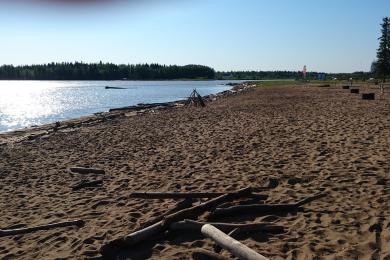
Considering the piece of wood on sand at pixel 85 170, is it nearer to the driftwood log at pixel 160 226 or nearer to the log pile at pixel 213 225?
the log pile at pixel 213 225

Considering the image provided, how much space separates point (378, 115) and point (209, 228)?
58.9ft

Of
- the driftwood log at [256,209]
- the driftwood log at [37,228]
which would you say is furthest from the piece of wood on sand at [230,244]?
the driftwood log at [37,228]

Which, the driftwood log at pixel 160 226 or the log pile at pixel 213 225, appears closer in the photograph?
the log pile at pixel 213 225

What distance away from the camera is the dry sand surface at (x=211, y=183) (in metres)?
6.59

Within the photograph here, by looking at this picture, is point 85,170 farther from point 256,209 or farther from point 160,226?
point 256,209

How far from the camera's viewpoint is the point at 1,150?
18.6 metres

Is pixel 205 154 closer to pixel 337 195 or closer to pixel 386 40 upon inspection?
pixel 337 195

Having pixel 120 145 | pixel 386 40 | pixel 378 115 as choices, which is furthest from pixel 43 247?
pixel 386 40

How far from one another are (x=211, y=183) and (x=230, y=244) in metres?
4.30

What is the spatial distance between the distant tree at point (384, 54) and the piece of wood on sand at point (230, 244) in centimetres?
7465

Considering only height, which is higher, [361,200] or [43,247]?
[361,200]

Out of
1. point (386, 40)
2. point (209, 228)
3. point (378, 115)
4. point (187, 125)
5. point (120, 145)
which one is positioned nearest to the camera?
point (209, 228)

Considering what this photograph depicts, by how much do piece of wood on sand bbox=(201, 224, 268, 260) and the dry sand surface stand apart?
235mm

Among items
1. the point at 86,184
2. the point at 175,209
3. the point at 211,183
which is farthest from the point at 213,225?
the point at 86,184
